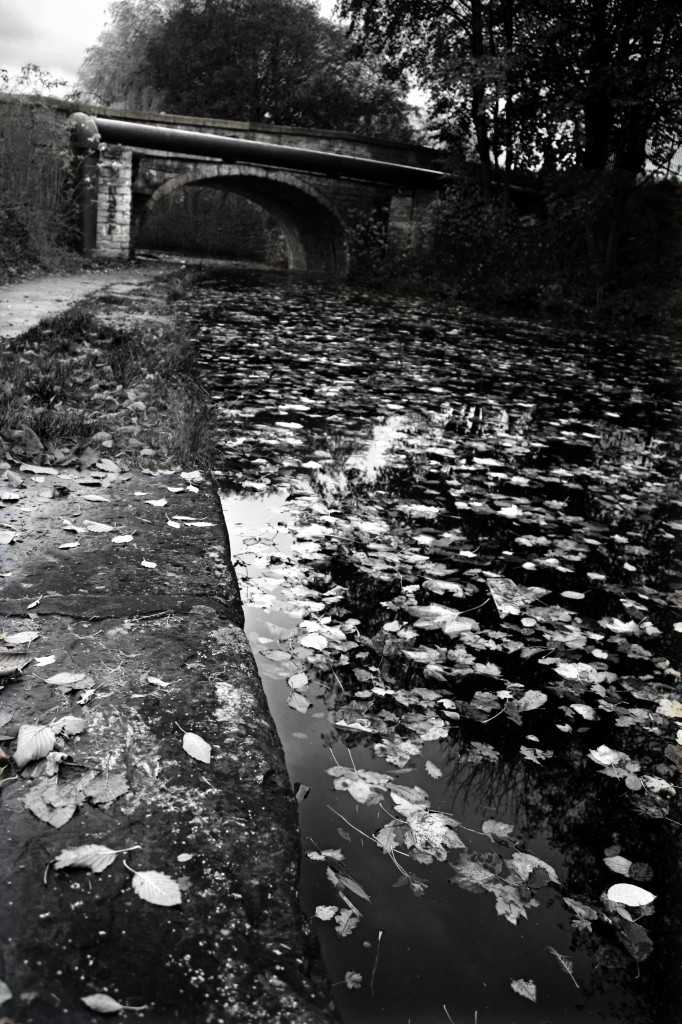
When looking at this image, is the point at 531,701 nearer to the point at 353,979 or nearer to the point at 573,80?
the point at 353,979

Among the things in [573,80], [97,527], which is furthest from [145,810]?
[573,80]

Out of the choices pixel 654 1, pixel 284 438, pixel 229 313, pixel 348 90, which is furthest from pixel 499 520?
pixel 348 90

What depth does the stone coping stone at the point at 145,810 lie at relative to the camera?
1.18 metres

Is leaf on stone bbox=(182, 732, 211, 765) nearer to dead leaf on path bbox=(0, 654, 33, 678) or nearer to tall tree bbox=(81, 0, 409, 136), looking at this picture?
dead leaf on path bbox=(0, 654, 33, 678)

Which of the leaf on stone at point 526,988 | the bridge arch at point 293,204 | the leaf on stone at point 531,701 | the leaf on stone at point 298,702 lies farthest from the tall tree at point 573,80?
the leaf on stone at point 526,988

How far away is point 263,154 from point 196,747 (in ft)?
72.3

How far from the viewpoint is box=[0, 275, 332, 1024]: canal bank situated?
1191 millimetres

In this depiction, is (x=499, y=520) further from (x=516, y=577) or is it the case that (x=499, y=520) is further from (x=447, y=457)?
(x=447, y=457)

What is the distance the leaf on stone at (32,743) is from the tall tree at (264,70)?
40.7 m

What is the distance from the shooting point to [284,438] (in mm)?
5164

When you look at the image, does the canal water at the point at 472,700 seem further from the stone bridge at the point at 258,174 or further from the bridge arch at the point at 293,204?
the bridge arch at the point at 293,204

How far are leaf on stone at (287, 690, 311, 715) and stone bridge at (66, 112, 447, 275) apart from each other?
1768cm

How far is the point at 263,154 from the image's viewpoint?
2111 cm

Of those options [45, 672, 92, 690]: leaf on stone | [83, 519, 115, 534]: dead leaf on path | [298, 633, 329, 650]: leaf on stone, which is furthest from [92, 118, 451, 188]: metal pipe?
[45, 672, 92, 690]: leaf on stone
